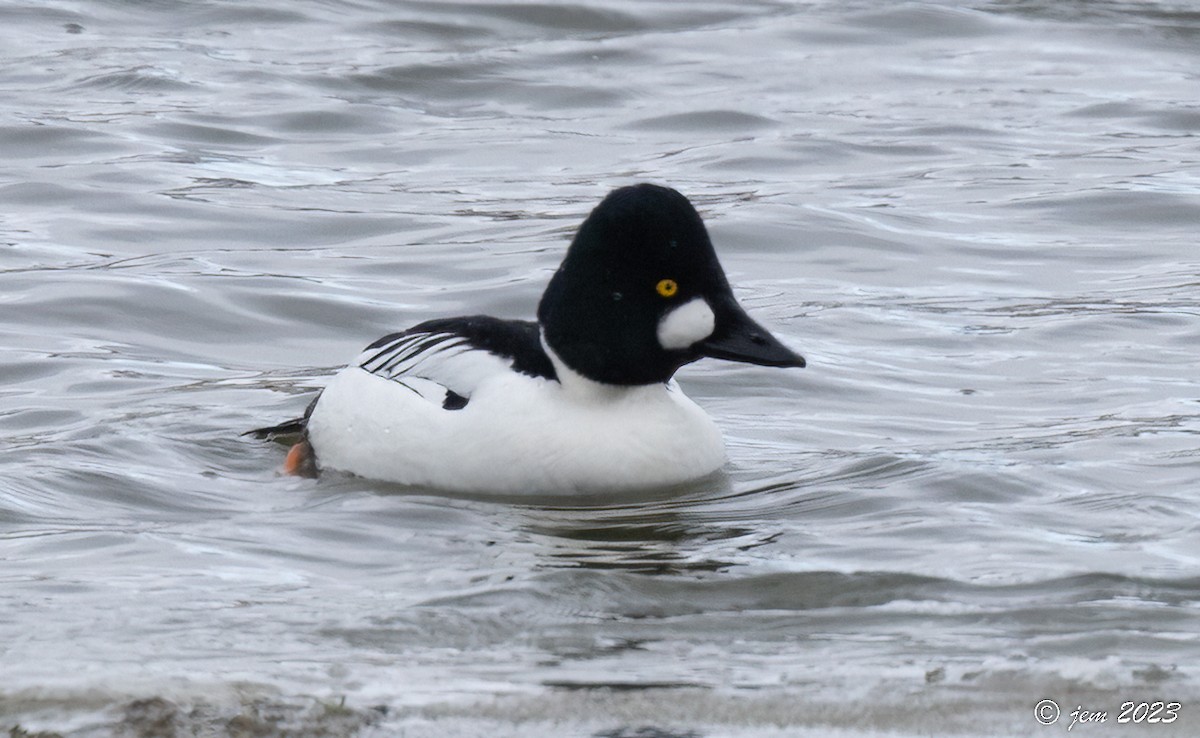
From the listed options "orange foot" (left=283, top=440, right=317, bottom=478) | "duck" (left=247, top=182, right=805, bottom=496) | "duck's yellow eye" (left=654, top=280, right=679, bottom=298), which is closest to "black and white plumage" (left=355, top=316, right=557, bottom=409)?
"duck" (left=247, top=182, right=805, bottom=496)

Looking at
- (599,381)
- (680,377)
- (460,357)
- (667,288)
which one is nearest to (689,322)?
(667,288)

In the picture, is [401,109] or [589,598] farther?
[401,109]

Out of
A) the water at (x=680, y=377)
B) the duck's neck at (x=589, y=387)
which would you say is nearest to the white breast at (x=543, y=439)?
the duck's neck at (x=589, y=387)

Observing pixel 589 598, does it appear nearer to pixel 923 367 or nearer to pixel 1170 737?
pixel 1170 737

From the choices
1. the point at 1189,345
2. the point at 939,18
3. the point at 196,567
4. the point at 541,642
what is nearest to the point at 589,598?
the point at 541,642

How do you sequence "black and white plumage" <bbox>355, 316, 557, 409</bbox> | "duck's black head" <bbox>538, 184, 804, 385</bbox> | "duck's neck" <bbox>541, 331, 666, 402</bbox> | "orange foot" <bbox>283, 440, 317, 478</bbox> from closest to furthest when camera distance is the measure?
"duck's black head" <bbox>538, 184, 804, 385</bbox> < "duck's neck" <bbox>541, 331, 666, 402</bbox> < "black and white plumage" <bbox>355, 316, 557, 409</bbox> < "orange foot" <bbox>283, 440, 317, 478</bbox>

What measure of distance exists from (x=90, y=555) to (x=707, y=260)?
2.15 m

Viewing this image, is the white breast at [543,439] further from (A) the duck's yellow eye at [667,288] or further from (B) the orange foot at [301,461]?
(A) the duck's yellow eye at [667,288]

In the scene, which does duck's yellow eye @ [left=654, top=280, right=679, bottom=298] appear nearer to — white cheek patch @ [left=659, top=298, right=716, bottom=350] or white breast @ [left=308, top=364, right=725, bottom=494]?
white cheek patch @ [left=659, top=298, right=716, bottom=350]

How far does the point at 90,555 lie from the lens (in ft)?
18.9

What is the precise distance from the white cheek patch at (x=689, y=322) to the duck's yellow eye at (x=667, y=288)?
0.17 feet

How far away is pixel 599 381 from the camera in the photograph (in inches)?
261

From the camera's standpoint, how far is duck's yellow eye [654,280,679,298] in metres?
6.51

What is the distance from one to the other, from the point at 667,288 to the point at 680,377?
2022 mm
